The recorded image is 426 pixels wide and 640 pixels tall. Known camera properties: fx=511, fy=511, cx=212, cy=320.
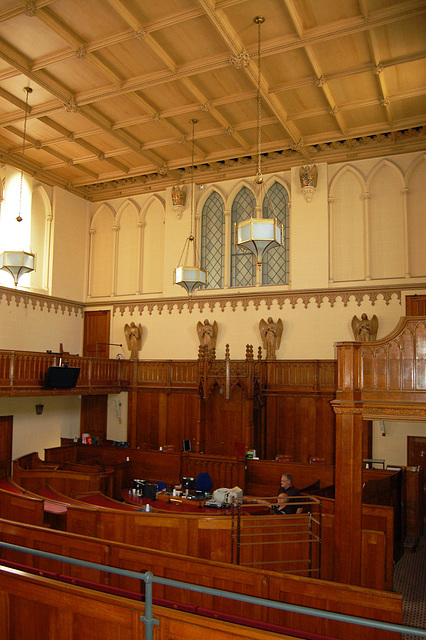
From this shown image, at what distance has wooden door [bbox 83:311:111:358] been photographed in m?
17.3

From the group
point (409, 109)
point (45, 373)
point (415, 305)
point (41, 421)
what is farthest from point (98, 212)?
point (415, 305)

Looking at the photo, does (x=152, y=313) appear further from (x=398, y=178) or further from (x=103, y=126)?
(x=398, y=178)

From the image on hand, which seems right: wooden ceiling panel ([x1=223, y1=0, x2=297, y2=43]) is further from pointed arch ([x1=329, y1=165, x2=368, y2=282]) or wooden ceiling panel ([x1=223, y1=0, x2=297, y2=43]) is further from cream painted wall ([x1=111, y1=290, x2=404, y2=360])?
cream painted wall ([x1=111, y1=290, x2=404, y2=360])

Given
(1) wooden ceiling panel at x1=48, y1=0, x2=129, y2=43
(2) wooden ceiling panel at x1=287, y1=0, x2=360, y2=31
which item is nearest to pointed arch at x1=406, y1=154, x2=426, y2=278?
(2) wooden ceiling panel at x1=287, y1=0, x2=360, y2=31

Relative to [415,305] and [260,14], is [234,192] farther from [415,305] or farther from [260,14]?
[260,14]

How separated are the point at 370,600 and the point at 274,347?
9913 millimetres

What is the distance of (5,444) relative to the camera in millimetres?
14438

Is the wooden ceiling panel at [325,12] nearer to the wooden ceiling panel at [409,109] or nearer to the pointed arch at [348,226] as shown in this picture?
the wooden ceiling panel at [409,109]

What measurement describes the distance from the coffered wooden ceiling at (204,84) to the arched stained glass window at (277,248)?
792mm

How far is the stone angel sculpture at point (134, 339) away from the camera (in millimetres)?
16609

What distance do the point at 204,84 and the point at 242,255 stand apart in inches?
212

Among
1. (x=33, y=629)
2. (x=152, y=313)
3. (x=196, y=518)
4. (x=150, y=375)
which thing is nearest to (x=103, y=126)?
(x=152, y=313)

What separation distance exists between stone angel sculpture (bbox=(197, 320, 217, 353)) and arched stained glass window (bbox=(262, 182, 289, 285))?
208 cm

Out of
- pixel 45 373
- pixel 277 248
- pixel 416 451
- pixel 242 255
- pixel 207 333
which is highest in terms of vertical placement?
pixel 277 248
